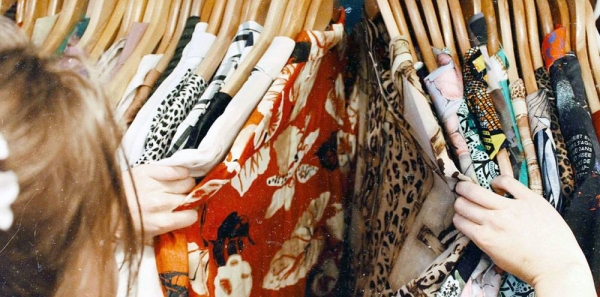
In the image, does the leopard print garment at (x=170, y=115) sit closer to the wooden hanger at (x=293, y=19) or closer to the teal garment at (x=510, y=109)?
the wooden hanger at (x=293, y=19)

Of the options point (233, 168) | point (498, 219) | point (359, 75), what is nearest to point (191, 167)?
point (233, 168)

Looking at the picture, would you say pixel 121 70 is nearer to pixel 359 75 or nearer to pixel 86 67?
pixel 86 67

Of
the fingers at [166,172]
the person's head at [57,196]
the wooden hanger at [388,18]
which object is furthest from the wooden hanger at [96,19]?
the wooden hanger at [388,18]

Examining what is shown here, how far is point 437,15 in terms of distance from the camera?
62cm

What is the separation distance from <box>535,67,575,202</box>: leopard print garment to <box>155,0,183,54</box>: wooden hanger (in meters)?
0.44

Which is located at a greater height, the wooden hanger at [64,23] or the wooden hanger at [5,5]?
the wooden hanger at [5,5]

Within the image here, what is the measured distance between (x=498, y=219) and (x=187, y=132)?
0.31 m

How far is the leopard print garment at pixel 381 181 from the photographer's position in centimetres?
61

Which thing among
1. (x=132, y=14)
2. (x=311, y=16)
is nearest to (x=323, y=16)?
(x=311, y=16)

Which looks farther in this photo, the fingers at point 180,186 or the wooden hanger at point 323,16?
the wooden hanger at point 323,16

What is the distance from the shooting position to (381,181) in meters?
0.69

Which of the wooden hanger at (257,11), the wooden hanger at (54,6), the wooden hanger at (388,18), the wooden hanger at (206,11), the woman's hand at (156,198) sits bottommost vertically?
the woman's hand at (156,198)

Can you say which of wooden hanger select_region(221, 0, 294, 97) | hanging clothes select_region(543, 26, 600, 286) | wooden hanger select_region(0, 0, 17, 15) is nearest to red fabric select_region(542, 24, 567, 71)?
hanging clothes select_region(543, 26, 600, 286)

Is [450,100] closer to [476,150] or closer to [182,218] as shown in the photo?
[476,150]
